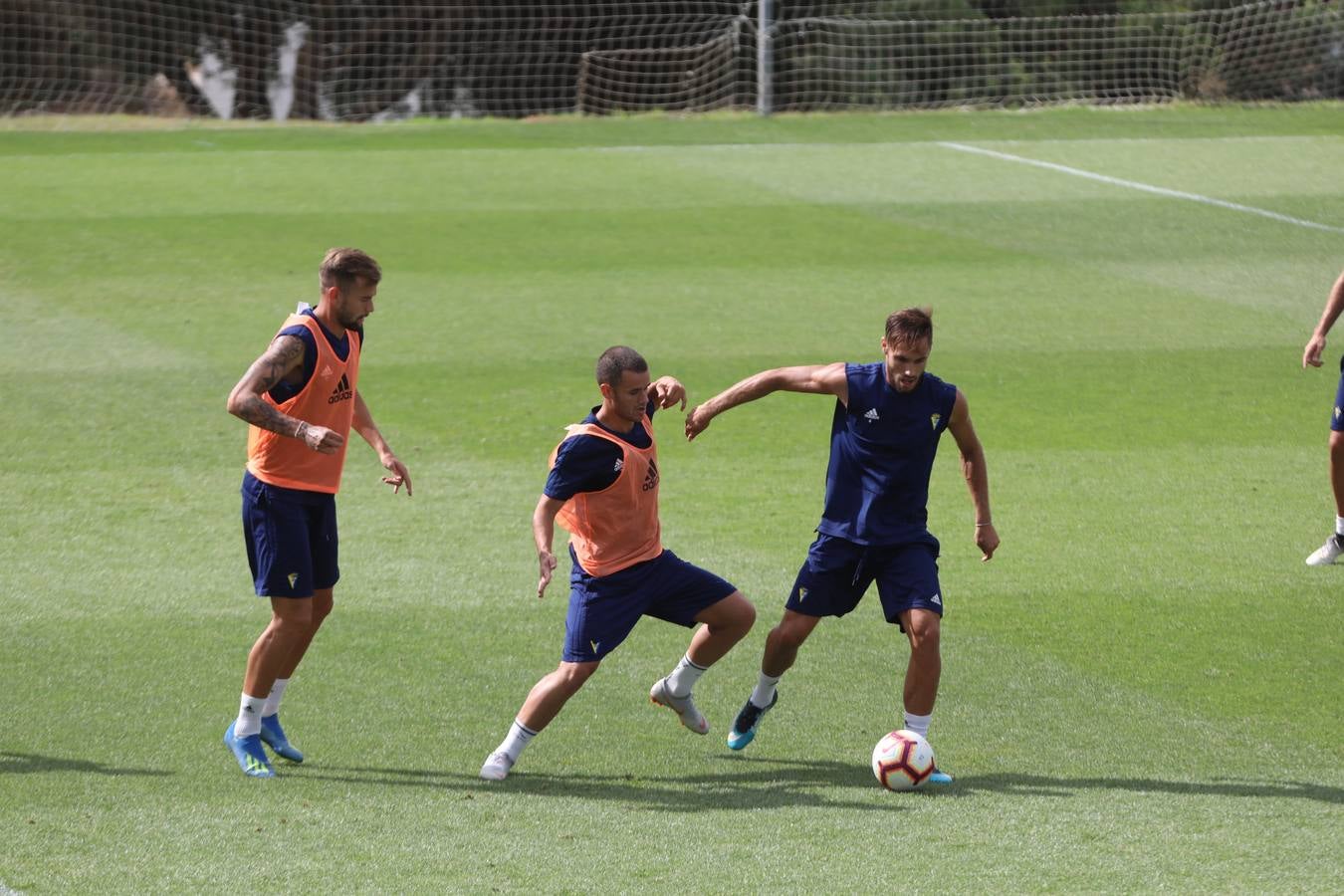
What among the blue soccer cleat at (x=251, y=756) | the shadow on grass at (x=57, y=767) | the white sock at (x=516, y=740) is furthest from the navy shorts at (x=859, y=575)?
the shadow on grass at (x=57, y=767)

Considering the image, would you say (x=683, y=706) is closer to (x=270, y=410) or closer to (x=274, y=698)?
(x=274, y=698)

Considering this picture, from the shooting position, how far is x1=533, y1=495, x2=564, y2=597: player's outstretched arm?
6.72m

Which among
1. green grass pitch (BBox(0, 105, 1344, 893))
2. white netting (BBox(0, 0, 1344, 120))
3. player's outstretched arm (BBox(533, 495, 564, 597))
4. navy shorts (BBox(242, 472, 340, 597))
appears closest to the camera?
green grass pitch (BBox(0, 105, 1344, 893))

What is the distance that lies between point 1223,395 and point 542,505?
8.99m

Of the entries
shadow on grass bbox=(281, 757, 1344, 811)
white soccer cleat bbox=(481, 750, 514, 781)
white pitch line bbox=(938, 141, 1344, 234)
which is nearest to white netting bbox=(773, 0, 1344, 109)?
white pitch line bbox=(938, 141, 1344, 234)

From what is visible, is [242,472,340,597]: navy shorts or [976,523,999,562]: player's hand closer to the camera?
[242,472,340,597]: navy shorts

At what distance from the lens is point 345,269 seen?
6.92 metres

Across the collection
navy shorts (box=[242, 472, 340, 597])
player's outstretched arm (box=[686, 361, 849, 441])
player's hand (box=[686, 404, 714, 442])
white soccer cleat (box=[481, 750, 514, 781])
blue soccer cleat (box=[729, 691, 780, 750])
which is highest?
player's outstretched arm (box=[686, 361, 849, 441])

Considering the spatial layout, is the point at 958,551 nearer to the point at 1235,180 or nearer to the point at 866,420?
the point at 866,420

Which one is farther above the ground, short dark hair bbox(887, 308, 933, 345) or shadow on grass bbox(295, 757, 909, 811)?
short dark hair bbox(887, 308, 933, 345)

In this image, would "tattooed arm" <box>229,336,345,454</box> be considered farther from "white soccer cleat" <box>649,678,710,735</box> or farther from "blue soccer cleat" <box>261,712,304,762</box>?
"white soccer cleat" <box>649,678,710,735</box>

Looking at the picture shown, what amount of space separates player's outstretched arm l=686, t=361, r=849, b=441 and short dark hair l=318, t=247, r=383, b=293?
1.44 meters

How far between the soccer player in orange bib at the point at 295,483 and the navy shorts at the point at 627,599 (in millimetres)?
1086

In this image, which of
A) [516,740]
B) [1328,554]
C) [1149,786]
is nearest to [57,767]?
[516,740]
